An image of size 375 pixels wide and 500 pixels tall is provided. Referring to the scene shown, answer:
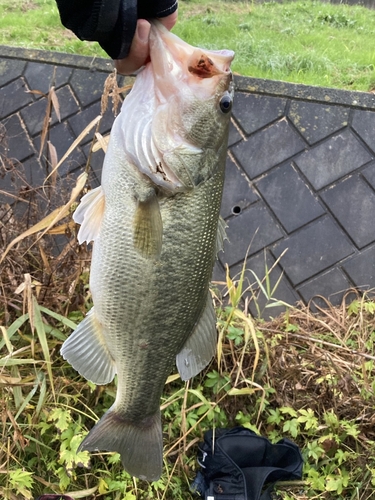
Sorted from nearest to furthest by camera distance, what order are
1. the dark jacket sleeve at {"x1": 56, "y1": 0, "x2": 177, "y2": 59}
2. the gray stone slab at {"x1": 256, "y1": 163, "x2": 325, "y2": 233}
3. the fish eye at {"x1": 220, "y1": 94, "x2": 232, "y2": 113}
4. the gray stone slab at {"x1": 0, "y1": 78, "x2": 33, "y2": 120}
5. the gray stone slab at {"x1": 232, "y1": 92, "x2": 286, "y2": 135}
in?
the dark jacket sleeve at {"x1": 56, "y1": 0, "x2": 177, "y2": 59} < the fish eye at {"x1": 220, "y1": 94, "x2": 232, "y2": 113} < the gray stone slab at {"x1": 256, "y1": 163, "x2": 325, "y2": 233} < the gray stone slab at {"x1": 232, "y1": 92, "x2": 286, "y2": 135} < the gray stone slab at {"x1": 0, "y1": 78, "x2": 33, "y2": 120}

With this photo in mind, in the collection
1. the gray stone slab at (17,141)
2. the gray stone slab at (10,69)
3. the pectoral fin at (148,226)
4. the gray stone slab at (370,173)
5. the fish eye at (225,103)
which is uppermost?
the fish eye at (225,103)

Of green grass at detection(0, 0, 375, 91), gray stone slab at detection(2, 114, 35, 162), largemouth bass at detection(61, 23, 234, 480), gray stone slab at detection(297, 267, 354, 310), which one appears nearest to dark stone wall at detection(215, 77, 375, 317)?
gray stone slab at detection(297, 267, 354, 310)

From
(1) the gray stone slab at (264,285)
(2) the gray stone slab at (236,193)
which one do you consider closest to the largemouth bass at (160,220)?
(1) the gray stone slab at (264,285)

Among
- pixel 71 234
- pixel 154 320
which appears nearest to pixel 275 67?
pixel 71 234

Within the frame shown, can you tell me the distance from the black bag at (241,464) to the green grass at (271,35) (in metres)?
3.34

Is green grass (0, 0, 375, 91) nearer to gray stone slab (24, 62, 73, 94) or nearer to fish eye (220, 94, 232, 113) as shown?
gray stone slab (24, 62, 73, 94)

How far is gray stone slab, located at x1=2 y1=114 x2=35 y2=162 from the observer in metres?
4.12

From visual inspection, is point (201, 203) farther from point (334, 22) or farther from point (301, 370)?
point (334, 22)

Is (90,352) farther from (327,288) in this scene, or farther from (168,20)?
(327,288)

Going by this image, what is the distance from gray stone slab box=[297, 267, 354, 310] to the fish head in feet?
7.61

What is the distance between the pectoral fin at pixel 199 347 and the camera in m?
1.78

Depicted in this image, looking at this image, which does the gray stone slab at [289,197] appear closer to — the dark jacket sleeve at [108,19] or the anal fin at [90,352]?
the anal fin at [90,352]

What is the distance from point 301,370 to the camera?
9.88ft

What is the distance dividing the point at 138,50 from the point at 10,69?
11.6 feet
